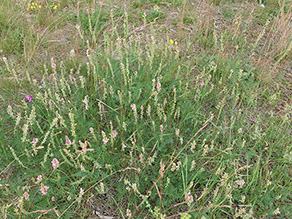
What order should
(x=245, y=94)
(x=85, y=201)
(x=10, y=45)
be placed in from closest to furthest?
1. (x=85, y=201)
2. (x=245, y=94)
3. (x=10, y=45)

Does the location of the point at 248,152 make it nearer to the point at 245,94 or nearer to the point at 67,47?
the point at 245,94

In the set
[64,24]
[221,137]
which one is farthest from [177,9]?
[221,137]

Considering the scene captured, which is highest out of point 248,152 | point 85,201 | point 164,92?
point 164,92

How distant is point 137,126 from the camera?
85.6 inches

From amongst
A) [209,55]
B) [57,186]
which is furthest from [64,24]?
[57,186]

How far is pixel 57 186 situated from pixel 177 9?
3.02m

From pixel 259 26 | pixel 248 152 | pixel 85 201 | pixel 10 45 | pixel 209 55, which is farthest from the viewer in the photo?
pixel 259 26

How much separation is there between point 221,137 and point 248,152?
0.86ft

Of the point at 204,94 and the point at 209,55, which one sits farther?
the point at 209,55

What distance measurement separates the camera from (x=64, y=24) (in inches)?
137

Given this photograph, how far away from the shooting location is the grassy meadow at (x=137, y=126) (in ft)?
6.25

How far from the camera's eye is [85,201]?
6.41 feet

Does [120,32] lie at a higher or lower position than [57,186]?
higher

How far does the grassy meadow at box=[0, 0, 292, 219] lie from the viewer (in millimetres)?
1906
